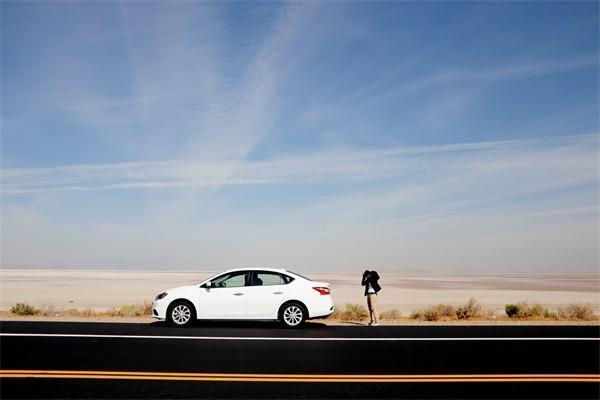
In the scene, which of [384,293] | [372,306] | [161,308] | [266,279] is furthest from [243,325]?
[384,293]

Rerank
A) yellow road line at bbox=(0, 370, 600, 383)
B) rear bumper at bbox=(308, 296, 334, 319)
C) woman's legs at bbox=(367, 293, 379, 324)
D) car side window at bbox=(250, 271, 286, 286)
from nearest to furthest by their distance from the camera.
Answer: yellow road line at bbox=(0, 370, 600, 383)
rear bumper at bbox=(308, 296, 334, 319)
car side window at bbox=(250, 271, 286, 286)
woman's legs at bbox=(367, 293, 379, 324)

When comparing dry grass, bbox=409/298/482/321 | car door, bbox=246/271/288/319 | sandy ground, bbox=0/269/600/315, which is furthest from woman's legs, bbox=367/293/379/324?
sandy ground, bbox=0/269/600/315

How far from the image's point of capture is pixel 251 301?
13.6 metres

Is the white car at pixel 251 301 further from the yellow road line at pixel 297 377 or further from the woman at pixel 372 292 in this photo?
the yellow road line at pixel 297 377

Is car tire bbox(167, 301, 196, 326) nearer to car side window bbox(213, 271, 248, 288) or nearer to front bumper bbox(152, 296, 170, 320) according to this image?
front bumper bbox(152, 296, 170, 320)

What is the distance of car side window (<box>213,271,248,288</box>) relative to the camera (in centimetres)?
1388

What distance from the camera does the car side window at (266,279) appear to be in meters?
13.8

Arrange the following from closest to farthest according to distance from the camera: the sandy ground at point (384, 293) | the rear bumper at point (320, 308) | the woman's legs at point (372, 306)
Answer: the rear bumper at point (320, 308), the woman's legs at point (372, 306), the sandy ground at point (384, 293)

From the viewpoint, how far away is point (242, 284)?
45.5 ft

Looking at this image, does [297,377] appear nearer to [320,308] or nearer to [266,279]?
[320,308]

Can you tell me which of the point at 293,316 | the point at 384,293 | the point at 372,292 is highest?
the point at 372,292

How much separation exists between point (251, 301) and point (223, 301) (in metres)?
0.75

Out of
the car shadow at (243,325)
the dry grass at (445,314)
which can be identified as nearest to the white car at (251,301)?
the car shadow at (243,325)

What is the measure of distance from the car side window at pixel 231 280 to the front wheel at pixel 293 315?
1349 millimetres
